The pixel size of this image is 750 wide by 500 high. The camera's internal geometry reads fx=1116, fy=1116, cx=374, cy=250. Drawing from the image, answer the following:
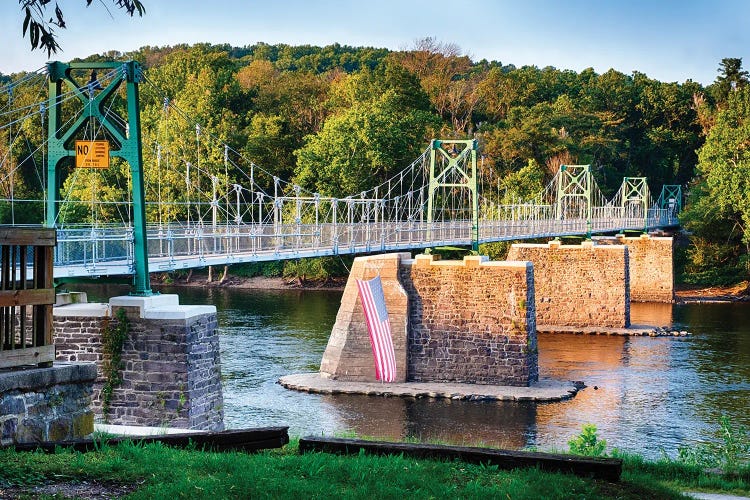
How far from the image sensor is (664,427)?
2459 cm

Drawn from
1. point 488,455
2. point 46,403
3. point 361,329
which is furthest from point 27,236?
point 361,329

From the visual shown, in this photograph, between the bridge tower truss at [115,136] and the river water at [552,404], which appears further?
the river water at [552,404]

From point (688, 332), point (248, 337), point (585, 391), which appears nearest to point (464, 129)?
point (688, 332)

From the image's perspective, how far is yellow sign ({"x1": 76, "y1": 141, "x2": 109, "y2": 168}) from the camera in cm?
1794

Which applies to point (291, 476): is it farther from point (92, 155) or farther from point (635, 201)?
point (635, 201)

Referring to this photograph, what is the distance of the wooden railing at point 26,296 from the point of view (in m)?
8.64

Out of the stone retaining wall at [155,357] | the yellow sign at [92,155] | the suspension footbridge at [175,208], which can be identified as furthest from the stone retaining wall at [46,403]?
the yellow sign at [92,155]

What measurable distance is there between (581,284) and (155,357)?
3079 centimetres

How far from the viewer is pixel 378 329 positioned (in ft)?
96.9

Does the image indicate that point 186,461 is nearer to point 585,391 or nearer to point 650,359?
point 585,391

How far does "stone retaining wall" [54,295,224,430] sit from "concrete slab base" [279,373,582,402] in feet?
36.4

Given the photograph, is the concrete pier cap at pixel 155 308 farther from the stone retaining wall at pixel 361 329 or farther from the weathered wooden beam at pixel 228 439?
the stone retaining wall at pixel 361 329

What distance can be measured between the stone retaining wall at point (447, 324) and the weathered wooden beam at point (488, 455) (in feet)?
67.9

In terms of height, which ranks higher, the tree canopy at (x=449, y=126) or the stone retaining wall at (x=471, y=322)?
the tree canopy at (x=449, y=126)
